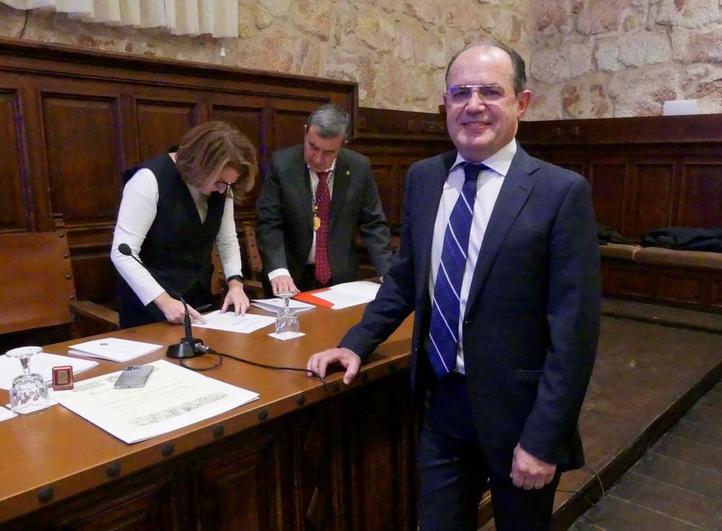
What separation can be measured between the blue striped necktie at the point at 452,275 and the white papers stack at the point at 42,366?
844 mm

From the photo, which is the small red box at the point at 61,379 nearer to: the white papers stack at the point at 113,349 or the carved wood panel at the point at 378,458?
the white papers stack at the point at 113,349

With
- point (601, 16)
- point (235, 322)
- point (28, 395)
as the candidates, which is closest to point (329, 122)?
point (235, 322)

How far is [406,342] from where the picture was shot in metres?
1.81

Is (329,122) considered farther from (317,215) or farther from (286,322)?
(286,322)

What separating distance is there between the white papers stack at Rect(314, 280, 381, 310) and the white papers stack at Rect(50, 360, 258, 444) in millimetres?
781

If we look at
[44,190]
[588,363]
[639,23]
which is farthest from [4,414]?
[639,23]

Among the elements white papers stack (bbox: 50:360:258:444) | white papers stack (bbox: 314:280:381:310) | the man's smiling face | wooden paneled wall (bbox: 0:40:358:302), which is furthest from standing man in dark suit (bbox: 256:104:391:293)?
the man's smiling face

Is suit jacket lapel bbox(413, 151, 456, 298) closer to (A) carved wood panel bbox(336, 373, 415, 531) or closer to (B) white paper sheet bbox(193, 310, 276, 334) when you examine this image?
(A) carved wood panel bbox(336, 373, 415, 531)

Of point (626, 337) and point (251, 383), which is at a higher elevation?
point (251, 383)

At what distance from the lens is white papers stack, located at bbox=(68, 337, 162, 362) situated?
1.60 m

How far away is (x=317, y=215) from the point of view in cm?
266

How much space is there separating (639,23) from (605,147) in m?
1.02

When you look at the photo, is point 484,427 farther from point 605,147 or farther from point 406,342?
point 605,147

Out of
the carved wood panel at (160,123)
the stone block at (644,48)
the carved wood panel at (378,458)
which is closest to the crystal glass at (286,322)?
the carved wood panel at (378,458)
